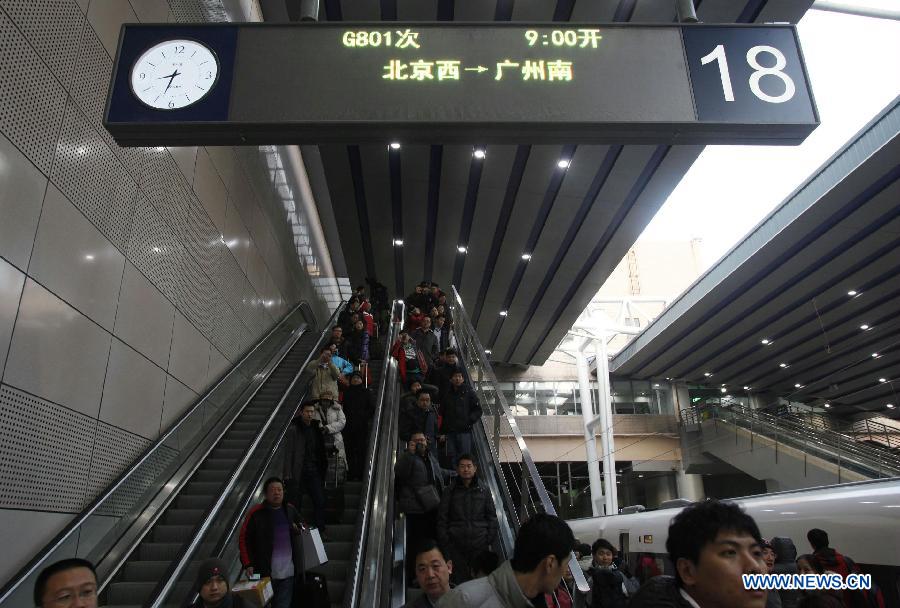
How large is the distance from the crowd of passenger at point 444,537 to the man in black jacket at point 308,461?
0.01 metres

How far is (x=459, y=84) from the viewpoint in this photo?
3.77 m

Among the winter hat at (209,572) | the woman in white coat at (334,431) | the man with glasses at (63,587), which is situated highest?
the woman in white coat at (334,431)

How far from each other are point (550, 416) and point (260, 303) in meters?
21.1

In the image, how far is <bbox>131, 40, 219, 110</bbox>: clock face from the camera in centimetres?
374

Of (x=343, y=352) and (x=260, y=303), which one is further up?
(x=260, y=303)

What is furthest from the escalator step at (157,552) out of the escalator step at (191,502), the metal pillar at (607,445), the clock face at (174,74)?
the metal pillar at (607,445)

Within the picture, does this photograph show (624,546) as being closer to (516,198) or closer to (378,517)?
(516,198)

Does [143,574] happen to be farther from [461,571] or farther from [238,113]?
[238,113]

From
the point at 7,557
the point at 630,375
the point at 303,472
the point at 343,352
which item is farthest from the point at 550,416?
the point at 7,557

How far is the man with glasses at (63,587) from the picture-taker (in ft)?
6.97

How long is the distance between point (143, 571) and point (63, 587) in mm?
3243

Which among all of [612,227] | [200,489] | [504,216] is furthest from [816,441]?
[200,489]

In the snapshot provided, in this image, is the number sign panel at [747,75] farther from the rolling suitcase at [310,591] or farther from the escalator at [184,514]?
the escalator at [184,514]

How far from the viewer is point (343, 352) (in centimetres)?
1112
